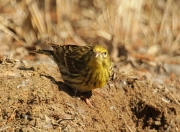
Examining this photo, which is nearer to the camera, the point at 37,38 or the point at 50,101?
the point at 50,101

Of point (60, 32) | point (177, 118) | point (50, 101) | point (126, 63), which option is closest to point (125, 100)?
point (177, 118)

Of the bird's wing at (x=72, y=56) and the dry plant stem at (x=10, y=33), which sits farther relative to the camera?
the dry plant stem at (x=10, y=33)

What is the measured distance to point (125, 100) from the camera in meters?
7.77

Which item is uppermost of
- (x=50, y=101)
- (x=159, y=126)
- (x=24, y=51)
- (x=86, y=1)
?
(x=86, y=1)

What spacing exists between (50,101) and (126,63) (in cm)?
406

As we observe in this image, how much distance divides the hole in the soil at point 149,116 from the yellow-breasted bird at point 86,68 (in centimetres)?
106

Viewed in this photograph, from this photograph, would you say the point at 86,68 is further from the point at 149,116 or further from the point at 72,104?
the point at 149,116

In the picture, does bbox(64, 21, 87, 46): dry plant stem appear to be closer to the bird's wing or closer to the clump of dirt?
the clump of dirt

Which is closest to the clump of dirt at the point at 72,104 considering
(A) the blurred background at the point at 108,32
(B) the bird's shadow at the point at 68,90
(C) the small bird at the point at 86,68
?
(B) the bird's shadow at the point at 68,90

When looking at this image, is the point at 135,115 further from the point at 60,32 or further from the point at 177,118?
the point at 60,32

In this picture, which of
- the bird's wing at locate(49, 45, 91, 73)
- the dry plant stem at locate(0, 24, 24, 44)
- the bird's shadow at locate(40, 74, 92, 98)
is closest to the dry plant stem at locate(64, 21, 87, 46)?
the dry plant stem at locate(0, 24, 24, 44)

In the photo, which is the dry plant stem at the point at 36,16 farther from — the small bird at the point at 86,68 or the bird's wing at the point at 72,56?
the small bird at the point at 86,68

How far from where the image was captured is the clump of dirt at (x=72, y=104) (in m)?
6.21

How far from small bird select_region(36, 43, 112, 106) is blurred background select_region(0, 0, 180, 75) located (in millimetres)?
3060
